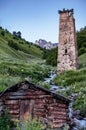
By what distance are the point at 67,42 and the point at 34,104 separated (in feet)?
105

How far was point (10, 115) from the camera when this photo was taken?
20094 mm

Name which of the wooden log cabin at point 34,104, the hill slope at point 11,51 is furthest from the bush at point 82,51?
the wooden log cabin at point 34,104

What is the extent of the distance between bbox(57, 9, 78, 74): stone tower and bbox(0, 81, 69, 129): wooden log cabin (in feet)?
103

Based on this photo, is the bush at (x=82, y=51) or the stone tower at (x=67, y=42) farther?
the bush at (x=82, y=51)

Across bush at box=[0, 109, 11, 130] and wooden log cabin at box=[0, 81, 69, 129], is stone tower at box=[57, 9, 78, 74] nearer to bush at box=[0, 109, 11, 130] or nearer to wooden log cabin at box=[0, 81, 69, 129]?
wooden log cabin at box=[0, 81, 69, 129]

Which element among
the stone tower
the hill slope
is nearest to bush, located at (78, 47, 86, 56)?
the hill slope

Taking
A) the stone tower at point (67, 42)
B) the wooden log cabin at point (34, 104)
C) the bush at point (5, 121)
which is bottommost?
the bush at point (5, 121)

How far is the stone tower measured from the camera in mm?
51438

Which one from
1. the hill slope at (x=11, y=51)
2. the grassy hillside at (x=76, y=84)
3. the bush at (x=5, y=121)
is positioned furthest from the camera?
the hill slope at (x=11, y=51)

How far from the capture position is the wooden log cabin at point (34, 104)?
20.2 metres

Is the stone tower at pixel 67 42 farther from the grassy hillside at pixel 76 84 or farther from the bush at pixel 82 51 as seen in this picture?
the bush at pixel 82 51

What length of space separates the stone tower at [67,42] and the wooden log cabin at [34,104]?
3138 centimetres

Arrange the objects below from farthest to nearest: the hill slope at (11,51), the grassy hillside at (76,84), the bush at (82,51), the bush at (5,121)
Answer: the hill slope at (11,51) → the bush at (82,51) → the grassy hillside at (76,84) → the bush at (5,121)

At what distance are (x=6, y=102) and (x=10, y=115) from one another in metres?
0.99
